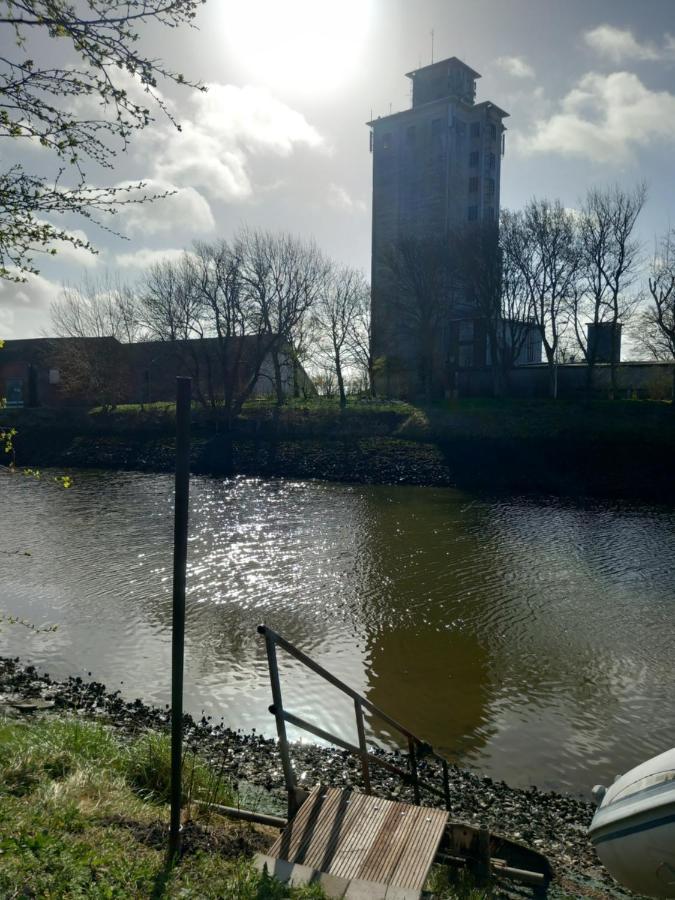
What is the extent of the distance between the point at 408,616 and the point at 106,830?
949 cm

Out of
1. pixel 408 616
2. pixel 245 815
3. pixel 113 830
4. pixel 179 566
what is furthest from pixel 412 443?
pixel 179 566

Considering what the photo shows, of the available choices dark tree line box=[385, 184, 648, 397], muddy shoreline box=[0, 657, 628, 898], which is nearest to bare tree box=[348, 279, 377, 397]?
dark tree line box=[385, 184, 648, 397]

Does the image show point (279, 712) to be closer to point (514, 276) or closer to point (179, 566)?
point (179, 566)

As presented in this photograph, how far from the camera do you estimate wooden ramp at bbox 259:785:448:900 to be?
3914 mm

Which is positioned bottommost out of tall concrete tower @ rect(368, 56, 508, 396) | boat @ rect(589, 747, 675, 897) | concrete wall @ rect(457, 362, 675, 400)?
boat @ rect(589, 747, 675, 897)

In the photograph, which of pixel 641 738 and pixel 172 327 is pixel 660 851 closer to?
pixel 641 738

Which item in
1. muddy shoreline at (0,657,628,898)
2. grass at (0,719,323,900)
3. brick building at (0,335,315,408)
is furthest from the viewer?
brick building at (0,335,315,408)

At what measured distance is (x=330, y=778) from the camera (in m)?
7.29

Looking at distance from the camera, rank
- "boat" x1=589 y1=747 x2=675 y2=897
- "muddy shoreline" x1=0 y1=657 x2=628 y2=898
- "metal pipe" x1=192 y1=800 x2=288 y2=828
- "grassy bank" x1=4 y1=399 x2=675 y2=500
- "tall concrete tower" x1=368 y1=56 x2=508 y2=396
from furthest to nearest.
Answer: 1. "tall concrete tower" x1=368 y1=56 x2=508 y2=396
2. "grassy bank" x1=4 y1=399 x2=675 y2=500
3. "muddy shoreline" x1=0 y1=657 x2=628 y2=898
4. "metal pipe" x1=192 y1=800 x2=288 y2=828
5. "boat" x1=589 y1=747 x2=675 y2=897

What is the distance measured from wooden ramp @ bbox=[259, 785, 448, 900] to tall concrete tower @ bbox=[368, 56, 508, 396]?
46.5 meters

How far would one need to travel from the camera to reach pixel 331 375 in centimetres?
5250

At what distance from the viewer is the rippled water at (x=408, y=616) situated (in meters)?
9.03

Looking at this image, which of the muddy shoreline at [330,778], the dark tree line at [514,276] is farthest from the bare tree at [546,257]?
the muddy shoreline at [330,778]

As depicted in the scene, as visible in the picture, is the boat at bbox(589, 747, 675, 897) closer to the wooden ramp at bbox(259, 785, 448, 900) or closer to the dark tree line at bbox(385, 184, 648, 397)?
the wooden ramp at bbox(259, 785, 448, 900)
